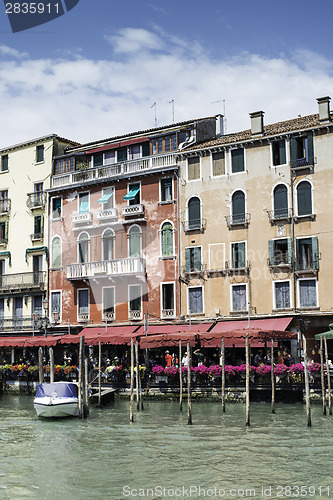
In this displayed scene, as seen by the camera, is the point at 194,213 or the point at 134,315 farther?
the point at 134,315

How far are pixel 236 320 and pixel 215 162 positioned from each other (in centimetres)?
919

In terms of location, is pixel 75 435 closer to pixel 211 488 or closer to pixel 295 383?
pixel 211 488

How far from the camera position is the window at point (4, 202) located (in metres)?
49.0

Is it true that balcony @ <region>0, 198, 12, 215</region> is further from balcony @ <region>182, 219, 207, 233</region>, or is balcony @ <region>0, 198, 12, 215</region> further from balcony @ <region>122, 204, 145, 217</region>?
balcony @ <region>182, 219, 207, 233</region>

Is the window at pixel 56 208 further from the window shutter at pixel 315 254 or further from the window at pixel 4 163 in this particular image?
the window shutter at pixel 315 254

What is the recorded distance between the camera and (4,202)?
162 feet

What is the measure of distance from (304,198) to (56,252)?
1720 cm

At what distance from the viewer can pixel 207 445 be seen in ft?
70.1

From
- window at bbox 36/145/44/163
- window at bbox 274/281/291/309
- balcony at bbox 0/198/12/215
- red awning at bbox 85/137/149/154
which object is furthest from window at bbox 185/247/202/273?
balcony at bbox 0/198/12/215

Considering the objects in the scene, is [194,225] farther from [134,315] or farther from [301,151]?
[301,151]

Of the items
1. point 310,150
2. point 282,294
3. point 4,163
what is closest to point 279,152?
point 310,150

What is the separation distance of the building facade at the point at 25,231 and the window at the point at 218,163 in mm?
12667

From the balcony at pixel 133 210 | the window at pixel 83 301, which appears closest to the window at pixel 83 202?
the balcony at pixel 133 210

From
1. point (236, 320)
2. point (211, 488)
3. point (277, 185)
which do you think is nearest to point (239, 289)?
point (236, 320)
